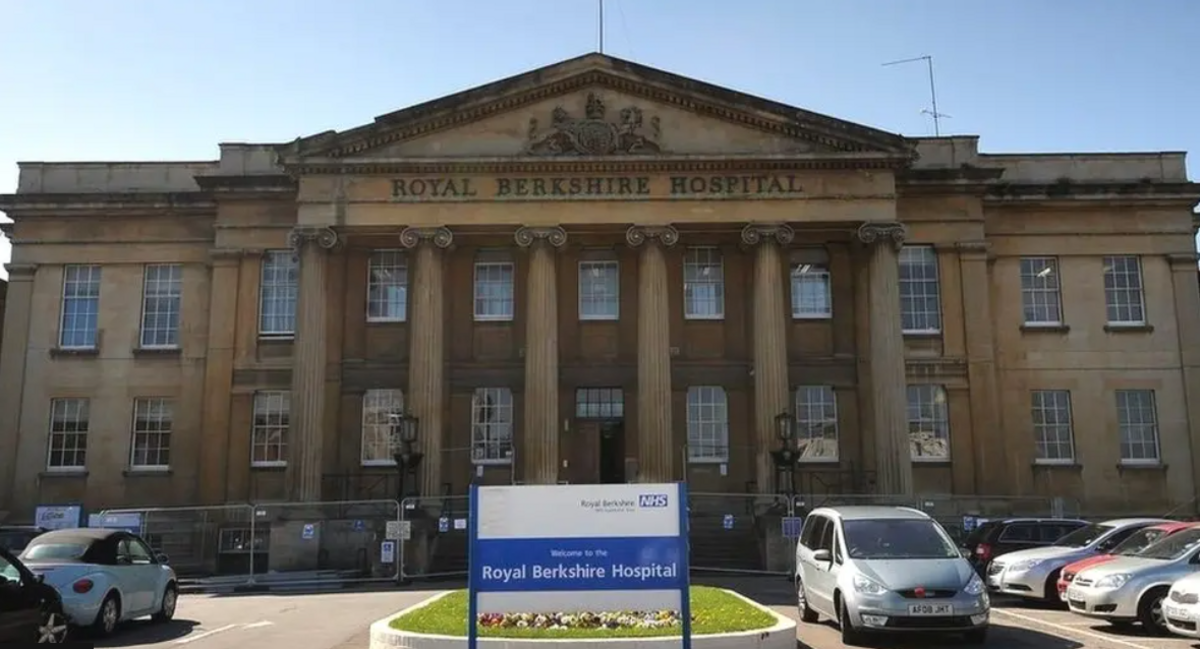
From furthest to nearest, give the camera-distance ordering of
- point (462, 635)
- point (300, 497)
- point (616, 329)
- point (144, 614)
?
point (616, 329) < point (300, 497) < point (144, 614) < point (462, 635)

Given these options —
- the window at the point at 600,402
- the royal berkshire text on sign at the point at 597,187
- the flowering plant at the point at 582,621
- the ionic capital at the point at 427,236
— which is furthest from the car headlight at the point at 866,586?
the ionic capital at the point at 427,236

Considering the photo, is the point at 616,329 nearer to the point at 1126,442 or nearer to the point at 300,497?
the point at 300,497

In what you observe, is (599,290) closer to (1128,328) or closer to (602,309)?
(602,309)

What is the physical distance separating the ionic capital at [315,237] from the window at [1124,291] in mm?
24500

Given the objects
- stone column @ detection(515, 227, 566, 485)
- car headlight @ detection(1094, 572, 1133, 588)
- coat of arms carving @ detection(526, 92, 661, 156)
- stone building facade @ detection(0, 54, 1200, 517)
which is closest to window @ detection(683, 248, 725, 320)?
stone building facade @ detection(0, 54, 1200, 517)

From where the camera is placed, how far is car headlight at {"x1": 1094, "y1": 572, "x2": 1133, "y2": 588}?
14.8m

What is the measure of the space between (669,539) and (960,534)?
21.1 m

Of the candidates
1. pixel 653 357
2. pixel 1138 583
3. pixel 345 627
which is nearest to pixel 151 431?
pixel 653 357

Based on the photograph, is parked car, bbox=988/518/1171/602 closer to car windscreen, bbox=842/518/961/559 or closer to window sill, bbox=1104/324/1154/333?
car windscreen, bbox=842/518/961/559

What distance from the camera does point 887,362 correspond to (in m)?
29.1

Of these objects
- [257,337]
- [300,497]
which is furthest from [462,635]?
[257,337]

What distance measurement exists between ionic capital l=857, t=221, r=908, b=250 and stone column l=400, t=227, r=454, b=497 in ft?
39.6

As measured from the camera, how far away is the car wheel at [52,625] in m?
11.9

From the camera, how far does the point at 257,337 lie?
1265 inches
